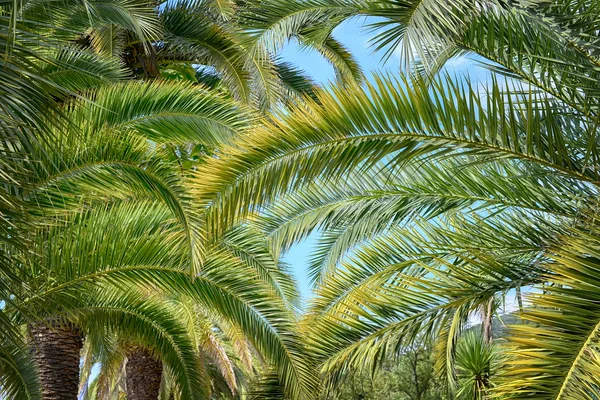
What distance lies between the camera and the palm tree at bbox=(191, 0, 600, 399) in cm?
527

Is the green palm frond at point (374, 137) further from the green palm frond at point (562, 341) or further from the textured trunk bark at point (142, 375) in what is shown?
the textured trunk bark at point (142, 375)

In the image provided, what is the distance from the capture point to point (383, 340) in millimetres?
7004

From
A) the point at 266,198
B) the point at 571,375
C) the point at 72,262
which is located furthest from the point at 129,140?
the point at 571,375

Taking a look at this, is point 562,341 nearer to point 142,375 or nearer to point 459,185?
point 459,185

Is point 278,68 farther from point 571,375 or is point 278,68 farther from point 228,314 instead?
point 571,375

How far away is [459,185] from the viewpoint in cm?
764

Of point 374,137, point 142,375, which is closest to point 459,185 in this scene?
point 374,137

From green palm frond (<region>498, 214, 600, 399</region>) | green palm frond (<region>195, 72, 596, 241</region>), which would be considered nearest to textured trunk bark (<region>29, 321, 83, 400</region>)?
green palm frond (<region>195, 72, 596, 241</region>)

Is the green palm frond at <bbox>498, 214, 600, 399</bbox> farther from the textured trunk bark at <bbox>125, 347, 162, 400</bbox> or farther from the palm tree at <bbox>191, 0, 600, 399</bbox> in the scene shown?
the textured trunk bark at <bbox>125, 347, 162, 400</bbox>

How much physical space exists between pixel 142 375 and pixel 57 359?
3.06m

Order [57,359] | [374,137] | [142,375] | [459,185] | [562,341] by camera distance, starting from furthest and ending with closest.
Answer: [142,375] < [57,359] < [459,185] < [374,137] < [562,341]

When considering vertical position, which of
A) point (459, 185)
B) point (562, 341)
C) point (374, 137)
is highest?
point (459, 185)

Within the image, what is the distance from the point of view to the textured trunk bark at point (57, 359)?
31.1 ft

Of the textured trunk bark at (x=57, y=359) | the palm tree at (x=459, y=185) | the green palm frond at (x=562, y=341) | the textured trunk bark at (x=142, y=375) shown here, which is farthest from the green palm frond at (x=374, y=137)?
the textured trunk bark at (x=142, y=375)
